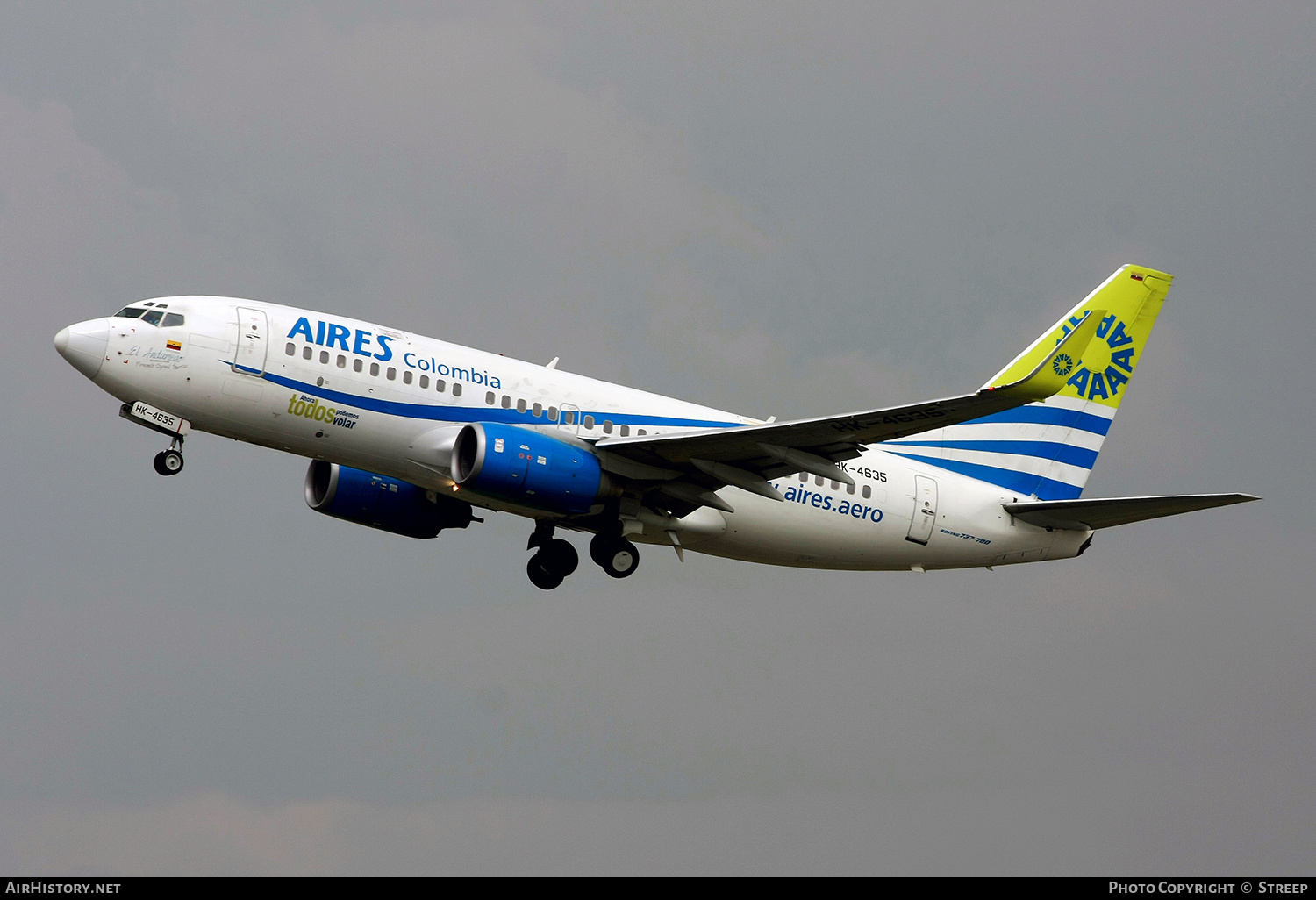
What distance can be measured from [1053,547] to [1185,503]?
6.17 metres

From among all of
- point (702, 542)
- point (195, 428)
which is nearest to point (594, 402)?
point (702, 542)

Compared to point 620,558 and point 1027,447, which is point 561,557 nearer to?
point 620,558

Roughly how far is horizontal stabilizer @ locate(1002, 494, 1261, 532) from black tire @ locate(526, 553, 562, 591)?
42.1 ft

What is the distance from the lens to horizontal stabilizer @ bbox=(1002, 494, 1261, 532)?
34281 mm

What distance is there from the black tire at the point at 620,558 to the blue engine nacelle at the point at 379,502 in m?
5.64

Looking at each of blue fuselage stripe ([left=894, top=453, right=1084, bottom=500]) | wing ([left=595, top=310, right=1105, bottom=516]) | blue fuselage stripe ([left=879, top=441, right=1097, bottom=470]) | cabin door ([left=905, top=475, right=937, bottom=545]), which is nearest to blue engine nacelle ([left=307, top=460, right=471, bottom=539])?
wing ([left=595, top=310, right=1105, bottom=516])

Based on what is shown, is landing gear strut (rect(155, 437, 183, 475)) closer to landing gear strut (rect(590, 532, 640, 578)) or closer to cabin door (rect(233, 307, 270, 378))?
cabin door (rect(233, 307, 270, 378))

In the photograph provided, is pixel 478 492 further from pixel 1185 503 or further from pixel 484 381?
pixel 1185 503

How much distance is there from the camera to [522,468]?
33.2 meters

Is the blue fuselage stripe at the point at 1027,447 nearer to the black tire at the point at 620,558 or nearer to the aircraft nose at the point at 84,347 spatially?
the black tire at the point at 620,558

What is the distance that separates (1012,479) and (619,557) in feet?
41.8

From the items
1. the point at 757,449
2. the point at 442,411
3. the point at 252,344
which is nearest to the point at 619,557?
the point at 757,449

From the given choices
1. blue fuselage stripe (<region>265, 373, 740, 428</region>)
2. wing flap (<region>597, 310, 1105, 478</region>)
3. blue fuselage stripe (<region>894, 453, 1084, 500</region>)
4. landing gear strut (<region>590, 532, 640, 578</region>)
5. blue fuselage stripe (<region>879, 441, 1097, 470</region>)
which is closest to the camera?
wing flap (<region>597, 310, 1105, 478</region>)

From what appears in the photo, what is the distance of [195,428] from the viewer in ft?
111
